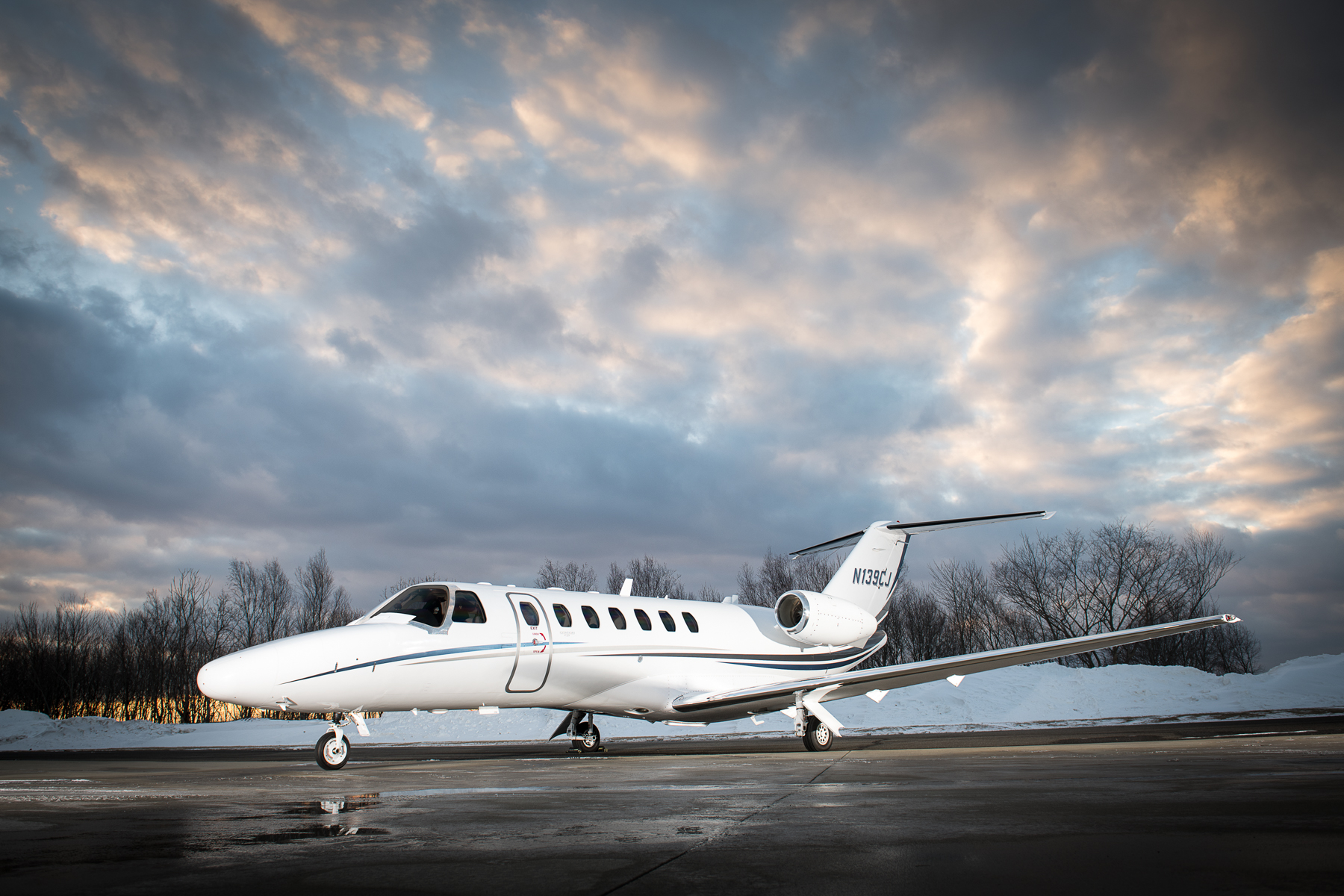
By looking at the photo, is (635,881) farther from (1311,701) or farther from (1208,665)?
(1208,665)

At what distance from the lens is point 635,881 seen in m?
3.13

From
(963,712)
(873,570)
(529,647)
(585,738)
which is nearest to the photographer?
(529,647)

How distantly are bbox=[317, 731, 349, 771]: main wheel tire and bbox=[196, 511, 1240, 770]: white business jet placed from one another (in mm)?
20

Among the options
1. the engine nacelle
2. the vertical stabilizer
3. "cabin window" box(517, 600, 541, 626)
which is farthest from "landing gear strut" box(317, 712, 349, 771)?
the vertical stabilizer

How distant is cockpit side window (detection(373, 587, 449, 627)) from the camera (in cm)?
1216

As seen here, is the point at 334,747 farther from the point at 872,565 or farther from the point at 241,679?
the point at 872,565

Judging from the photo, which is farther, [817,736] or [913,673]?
[817,736]

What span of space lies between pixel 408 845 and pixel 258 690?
7301 millimetres

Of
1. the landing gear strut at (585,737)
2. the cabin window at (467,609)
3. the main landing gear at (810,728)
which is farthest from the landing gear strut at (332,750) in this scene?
the main landing gear at (810,728)

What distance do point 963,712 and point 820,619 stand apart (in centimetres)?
1568

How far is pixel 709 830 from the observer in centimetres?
443

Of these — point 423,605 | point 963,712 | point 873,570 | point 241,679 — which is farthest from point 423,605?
point 963,712

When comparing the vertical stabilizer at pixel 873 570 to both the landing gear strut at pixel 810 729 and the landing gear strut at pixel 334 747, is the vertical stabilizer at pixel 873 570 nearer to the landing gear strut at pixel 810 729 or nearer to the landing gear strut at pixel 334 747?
the landing gear strut at pixel 810 729

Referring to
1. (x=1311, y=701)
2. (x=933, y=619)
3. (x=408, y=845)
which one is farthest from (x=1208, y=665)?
(x=408, y=845)
